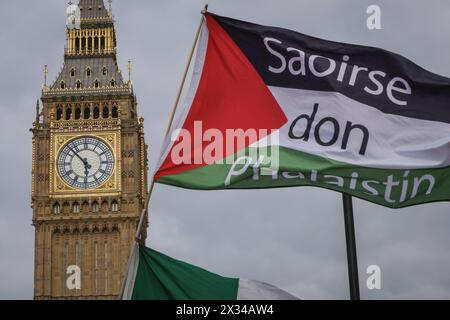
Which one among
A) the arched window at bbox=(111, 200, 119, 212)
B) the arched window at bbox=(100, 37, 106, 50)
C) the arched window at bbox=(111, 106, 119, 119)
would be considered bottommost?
the arched window at bbox=(111, 200, 119, 212)

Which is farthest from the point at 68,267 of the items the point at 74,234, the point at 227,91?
the point at 227,91

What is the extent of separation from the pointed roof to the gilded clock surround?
1068 cm

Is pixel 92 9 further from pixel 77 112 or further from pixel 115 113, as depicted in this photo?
pixel 115 113

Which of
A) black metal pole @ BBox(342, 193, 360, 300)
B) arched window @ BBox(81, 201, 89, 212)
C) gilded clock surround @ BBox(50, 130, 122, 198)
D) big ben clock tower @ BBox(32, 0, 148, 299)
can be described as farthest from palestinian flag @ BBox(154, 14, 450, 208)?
arched window @ BBox(81, 201, 89, 212)

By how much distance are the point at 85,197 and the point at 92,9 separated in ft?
51.9

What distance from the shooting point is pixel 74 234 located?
77.3 meters

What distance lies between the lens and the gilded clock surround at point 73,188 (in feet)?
251

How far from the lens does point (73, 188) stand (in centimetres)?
7669

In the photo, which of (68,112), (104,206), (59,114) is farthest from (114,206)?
(59,114)

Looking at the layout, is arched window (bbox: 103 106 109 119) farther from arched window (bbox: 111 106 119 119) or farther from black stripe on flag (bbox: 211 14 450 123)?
black stripe on flag (bbox: 211 14 450 123)

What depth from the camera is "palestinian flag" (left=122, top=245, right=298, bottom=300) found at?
1355 cm

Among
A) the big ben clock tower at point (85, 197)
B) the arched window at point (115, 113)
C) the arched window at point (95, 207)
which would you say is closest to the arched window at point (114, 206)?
the big ben clock tower at point (85, 197)
